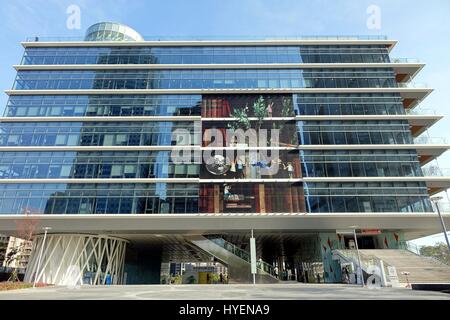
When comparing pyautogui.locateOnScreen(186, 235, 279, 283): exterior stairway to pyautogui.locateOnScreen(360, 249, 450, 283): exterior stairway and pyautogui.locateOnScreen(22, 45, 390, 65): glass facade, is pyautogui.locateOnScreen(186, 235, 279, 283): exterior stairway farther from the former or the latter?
pyautogui.locateOnScreen(22, 45, 390, 65): glass facade

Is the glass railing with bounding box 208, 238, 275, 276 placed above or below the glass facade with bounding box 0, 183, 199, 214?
below

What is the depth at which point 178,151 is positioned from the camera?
31.6 meters

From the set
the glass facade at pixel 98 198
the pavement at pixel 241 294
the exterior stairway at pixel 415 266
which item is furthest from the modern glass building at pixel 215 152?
the pavement at pixel 241 294

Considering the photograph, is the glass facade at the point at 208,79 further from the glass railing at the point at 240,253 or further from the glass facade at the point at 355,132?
the glass railing at the point at 240,253

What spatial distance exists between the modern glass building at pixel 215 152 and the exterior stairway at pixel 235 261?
0.43ft

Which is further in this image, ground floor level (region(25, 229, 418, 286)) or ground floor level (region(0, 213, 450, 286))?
ground floor level (region(25, 229, 418, 286))

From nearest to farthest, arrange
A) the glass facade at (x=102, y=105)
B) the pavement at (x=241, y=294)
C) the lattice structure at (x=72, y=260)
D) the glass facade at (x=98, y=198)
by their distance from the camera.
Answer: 1. the pavement at (x=241, y=294)
2. the glass facade at (x=98, y=198)
3. the lattice structure at (x=72, y=260)
4. the glass facade at (x=102, y=105)

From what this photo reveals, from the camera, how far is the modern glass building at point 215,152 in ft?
96.4

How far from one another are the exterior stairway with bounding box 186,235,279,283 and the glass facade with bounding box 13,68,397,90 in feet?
58.5

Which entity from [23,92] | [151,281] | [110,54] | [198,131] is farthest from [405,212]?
[23,92]

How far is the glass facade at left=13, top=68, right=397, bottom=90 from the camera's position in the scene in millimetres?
34688

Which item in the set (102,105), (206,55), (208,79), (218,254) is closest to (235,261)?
(218,254)

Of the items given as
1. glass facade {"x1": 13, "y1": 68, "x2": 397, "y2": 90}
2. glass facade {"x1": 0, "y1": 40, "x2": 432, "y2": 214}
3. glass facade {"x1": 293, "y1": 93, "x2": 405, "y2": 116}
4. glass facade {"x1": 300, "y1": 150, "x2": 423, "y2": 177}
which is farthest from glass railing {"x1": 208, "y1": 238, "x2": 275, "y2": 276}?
glass facade {"x1": 13, "y1": 68, "x2": 397, "y2": 90}

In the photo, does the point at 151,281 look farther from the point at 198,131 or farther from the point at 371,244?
the point at 371,244
